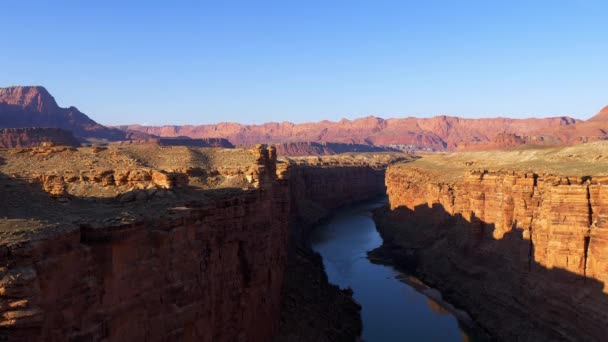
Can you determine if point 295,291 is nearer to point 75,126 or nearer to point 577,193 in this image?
point 577,193

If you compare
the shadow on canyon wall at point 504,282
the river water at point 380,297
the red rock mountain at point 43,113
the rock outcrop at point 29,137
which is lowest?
the river water at point 380,297

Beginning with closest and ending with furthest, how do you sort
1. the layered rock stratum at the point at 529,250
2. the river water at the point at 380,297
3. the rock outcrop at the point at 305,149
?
1. the layered rock stratum at the point at 529,250
2. the river water at the point at 380,297
3. the rock outcrop at the point at 305,149

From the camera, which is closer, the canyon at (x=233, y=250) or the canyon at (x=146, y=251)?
the canyon at (x=146, y=251)

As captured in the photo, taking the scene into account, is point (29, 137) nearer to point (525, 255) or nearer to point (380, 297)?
point (380, 297)

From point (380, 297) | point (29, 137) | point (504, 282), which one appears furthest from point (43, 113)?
point (504, 282)

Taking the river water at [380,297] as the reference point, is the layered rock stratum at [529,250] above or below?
above

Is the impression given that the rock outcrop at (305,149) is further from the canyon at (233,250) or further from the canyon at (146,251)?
the canyon at (146,251)

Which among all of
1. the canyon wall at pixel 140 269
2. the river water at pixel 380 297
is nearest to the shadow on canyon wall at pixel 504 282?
the river water at pixel 380 297

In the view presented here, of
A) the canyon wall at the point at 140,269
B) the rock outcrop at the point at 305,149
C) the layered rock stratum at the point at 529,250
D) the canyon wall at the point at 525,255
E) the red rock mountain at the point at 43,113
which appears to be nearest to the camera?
the canyon wall at the point at 140,269
